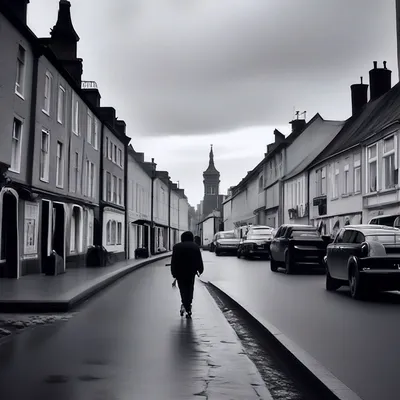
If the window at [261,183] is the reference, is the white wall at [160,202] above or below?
below

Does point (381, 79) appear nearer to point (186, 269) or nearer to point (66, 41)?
point (66, 41)

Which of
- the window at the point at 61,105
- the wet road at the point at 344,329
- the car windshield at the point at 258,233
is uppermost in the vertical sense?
the window at the point at 61,105

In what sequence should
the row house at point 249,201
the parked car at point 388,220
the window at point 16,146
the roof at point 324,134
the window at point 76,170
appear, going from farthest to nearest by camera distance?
the row house at point 249,201, the roof at point 324,134, the window at point 76,170, the parked car at point 388,220, the window at point 16,146

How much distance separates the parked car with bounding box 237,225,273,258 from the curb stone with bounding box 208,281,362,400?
2635 centimetres

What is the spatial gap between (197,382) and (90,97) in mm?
29255

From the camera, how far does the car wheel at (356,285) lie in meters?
13.2

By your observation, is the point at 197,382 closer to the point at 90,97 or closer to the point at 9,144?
the point at 9,144

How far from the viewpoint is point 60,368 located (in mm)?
6680

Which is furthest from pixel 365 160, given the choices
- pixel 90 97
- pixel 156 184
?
pixel 156 184

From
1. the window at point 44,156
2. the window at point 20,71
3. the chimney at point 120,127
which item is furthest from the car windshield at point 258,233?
the window at point 20,71

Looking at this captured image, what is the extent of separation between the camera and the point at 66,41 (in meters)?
30.9

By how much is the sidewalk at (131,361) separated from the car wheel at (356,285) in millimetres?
3397

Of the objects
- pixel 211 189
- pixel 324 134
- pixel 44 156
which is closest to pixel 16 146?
pixel 44 156

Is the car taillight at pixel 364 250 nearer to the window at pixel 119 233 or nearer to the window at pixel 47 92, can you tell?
the window at pixel 47 92
